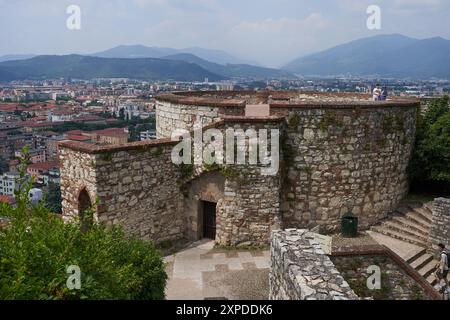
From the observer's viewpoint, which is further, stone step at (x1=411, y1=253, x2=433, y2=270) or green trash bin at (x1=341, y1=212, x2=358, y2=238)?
green trash bin at (x1=341, y1=212, x2=358, y2=238)

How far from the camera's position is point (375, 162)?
1262cm

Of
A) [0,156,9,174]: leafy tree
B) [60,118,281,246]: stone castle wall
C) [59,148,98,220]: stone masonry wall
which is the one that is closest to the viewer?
[59,148,98,220]: stone masonry wall

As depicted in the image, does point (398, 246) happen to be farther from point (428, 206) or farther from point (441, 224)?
point (428, 206)

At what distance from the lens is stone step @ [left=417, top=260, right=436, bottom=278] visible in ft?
34.7

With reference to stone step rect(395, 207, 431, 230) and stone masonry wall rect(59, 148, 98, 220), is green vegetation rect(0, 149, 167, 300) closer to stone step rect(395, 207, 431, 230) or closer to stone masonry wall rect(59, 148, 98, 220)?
stone masonry wall rect(59, 148, 98, 220)

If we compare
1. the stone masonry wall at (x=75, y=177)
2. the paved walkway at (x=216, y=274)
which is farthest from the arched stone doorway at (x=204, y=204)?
the stone masonry wall at (x=75, y=177)

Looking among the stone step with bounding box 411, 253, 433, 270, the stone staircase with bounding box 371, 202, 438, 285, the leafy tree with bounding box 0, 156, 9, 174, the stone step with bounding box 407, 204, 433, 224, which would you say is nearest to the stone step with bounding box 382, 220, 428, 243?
the stone staircase with bounding box 371, 202, 438, 285

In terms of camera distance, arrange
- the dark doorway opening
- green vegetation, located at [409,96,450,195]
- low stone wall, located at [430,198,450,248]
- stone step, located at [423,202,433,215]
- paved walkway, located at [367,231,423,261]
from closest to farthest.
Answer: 1. paved walkway, located at [367,231,423,261]
2. low stone wall, located at [430,198,450,248]
3. the dark doorway opening
4. stone step, located at [423,202,433,215]
5. green vegetation, located at [409,96,450,195]

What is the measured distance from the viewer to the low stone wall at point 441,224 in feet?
36.9

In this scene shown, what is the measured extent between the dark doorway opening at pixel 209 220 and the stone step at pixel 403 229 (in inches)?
202

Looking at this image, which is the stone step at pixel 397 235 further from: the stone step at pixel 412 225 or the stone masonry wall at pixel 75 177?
the stone masonry wall at pixel 75 177

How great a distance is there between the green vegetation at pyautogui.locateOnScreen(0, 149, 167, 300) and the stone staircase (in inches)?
279

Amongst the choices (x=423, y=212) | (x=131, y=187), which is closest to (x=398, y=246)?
(x=423, y=212)

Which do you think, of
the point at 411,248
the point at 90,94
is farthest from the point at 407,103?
the point at 90,94
